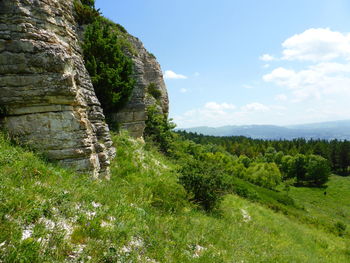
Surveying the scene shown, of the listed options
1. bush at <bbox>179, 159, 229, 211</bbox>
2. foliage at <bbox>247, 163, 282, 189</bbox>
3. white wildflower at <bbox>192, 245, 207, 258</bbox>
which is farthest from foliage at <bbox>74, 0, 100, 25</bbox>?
foliage at <bbox>247, 163, 282, 189</bbox>

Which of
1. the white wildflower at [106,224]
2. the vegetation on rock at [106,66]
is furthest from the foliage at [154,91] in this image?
the white wildflower at [106,224]

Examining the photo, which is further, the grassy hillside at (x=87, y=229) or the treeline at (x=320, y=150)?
the treeline at (x=320, y=150)

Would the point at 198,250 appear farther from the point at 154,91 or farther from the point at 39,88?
the point at 154,91

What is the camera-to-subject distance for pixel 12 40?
8.03 meters

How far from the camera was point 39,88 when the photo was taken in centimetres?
827

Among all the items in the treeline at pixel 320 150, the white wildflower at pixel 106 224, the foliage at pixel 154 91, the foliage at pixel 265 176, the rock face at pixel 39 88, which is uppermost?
the foliage at pixel 154 91

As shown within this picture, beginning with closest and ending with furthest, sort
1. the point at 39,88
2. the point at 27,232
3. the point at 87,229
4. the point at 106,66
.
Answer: the point at 27,232
the point at 87,229
the point at 39,88
the point at 106,66

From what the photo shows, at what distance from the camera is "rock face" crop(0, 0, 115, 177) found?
8.00m

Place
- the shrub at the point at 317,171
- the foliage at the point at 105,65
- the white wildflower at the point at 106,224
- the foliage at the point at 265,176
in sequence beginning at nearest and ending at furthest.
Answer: the white wildflower at the point at 106,224
the foliage at the point at 105,65
the foliage at the point at 265,176
the shrub at the point at 317,171

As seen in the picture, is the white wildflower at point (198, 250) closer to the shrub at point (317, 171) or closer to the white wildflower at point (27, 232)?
the white wildflower at point (27, 232)

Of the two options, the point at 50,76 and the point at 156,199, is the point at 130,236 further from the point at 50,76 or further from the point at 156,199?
the point at 50,76

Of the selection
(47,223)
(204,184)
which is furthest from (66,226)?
(204,184)

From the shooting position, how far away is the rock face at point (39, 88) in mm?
8000

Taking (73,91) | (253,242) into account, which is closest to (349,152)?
(253,242)
